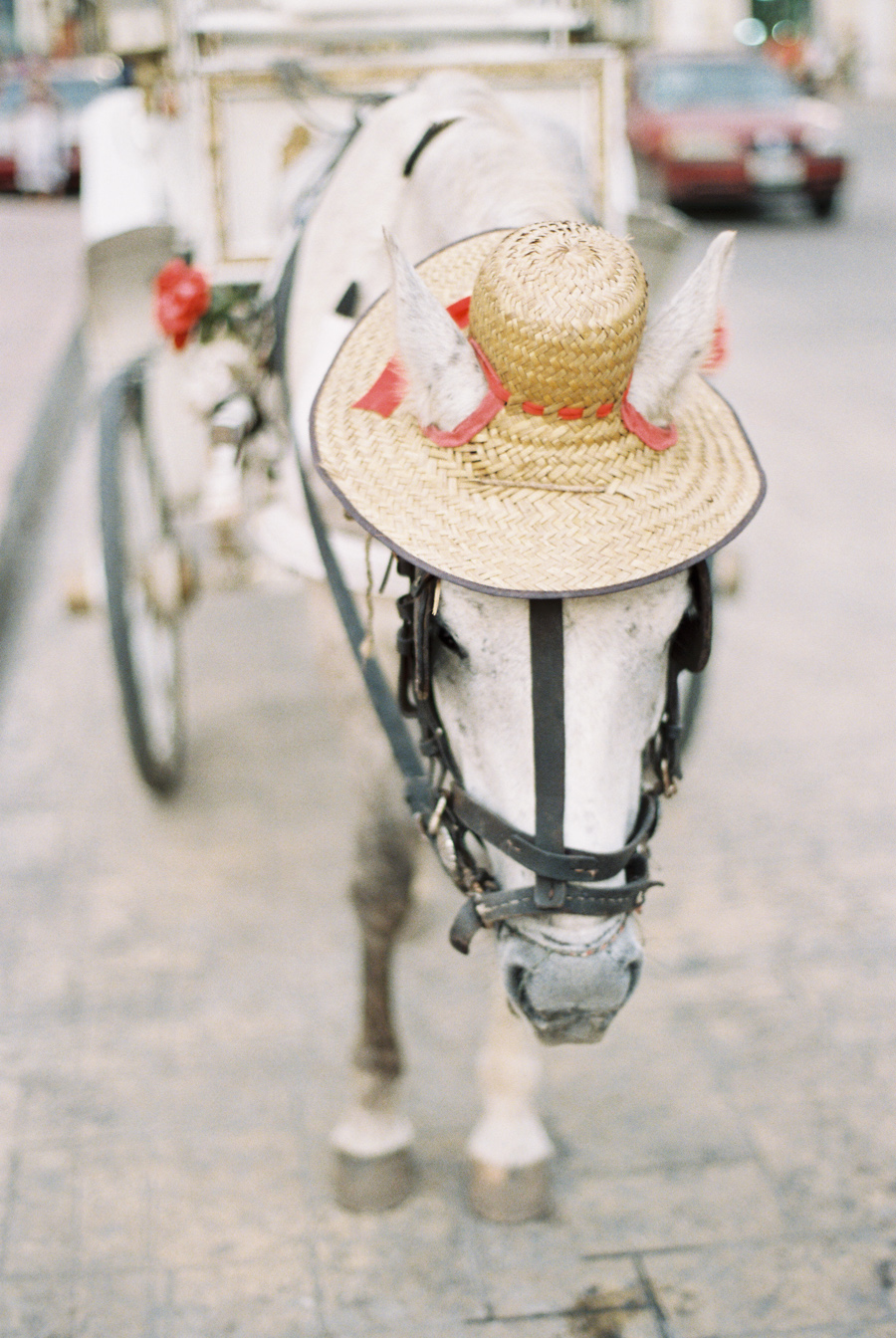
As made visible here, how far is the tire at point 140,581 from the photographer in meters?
3.48

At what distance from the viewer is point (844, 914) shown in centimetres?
344

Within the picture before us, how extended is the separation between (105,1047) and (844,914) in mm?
1897

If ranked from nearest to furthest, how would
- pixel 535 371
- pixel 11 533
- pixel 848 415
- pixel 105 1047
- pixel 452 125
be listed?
pixel 535 371
pixel 452 125
pixel 105 1047
pixel 11 533
pixel 848 415

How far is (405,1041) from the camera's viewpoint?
3.02 meters

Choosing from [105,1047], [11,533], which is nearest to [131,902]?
[105,1047]

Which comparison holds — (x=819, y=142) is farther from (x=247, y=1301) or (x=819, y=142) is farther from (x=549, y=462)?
(x=247, y=1301)

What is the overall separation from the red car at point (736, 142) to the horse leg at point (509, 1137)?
38.3ft

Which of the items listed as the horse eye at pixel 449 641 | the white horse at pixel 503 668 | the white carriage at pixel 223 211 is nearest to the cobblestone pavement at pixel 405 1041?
the white horse at pixel 503 668

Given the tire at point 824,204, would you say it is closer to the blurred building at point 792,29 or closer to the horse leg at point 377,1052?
the horse leg at point 377,1052

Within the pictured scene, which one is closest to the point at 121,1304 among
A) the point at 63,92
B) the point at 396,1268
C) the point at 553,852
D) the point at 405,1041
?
the point at 396,1268

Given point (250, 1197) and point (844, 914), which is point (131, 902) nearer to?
point (250, 1197)

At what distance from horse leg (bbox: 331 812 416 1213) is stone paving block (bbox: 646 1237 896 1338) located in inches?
21.1

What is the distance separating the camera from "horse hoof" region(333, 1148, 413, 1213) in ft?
8.41

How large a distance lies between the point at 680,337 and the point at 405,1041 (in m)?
1.87
